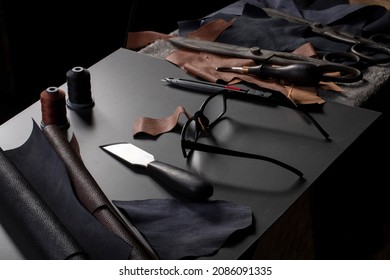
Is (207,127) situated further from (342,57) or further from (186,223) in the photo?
(342,57)

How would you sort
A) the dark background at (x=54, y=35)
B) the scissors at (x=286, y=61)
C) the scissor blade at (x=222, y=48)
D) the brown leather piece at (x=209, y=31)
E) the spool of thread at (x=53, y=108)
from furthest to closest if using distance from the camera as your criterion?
the dark background at (x=54, y=35), the brown leather piece at (x=209, y=31), the scissor blade at (x=222, y=48), the scissors at (x=286, y=61), the spool of thread at (x=53, y=108)

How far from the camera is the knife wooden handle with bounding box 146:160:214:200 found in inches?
42.7

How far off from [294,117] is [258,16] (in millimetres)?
503

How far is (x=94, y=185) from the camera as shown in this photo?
1.09m

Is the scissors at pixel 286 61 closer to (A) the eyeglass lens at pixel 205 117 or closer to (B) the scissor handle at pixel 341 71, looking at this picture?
(B) the scissor handle at pixel 341 71

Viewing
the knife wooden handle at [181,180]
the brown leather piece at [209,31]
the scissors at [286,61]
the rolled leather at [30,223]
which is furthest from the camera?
the brown leather piece at [209,31]

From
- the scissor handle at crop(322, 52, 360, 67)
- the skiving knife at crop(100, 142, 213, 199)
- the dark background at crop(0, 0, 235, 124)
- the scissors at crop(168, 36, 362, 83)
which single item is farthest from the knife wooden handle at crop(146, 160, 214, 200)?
the dark background at crop(0, 0, 235, 124)

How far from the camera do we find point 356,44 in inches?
62.7

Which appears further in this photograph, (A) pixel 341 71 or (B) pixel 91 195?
(A) pixel 341 71

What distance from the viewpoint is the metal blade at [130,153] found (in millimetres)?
1179

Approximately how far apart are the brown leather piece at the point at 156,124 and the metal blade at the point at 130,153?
0.18 ft

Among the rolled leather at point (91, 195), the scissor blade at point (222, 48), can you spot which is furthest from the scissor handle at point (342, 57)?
the rolled leather at point (91, 195)

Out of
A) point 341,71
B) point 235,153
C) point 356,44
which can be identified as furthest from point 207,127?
point 356,44

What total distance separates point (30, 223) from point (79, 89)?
38cm
